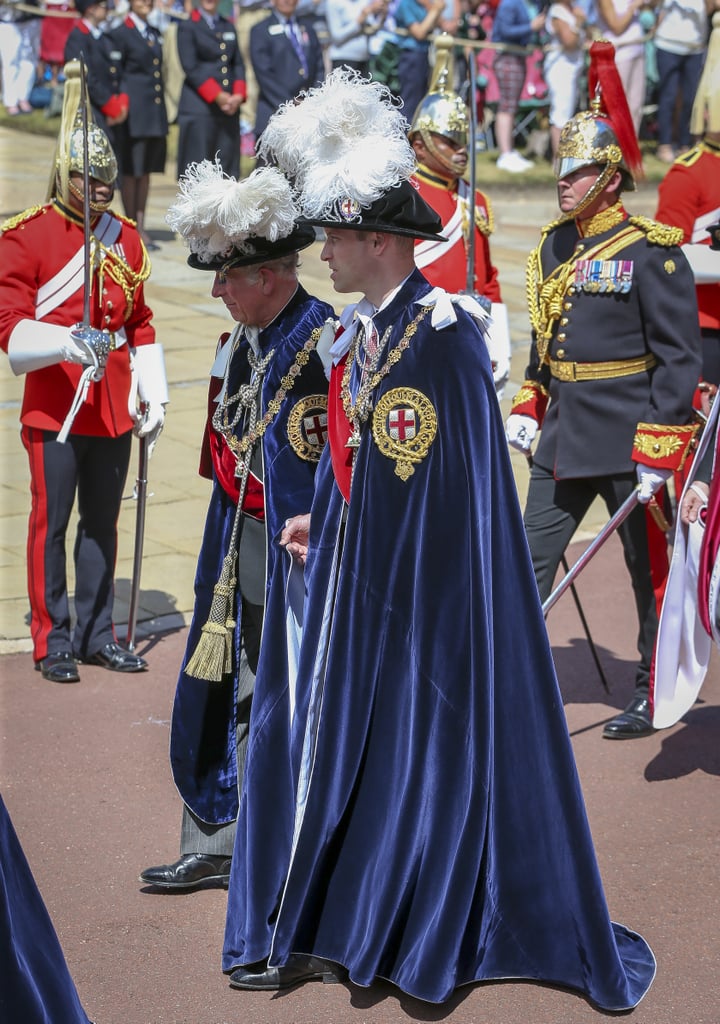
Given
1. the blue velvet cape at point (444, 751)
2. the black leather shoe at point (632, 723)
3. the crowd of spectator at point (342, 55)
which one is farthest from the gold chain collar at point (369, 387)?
the crowd of spectator at point (342, 55)

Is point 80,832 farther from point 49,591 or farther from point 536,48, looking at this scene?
point 536,48

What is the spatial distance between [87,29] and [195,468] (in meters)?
5.60

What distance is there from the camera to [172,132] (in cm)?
1808

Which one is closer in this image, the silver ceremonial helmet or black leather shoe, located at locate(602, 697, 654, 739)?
black leather shoe, located at locate(602, 697, 654, 739)

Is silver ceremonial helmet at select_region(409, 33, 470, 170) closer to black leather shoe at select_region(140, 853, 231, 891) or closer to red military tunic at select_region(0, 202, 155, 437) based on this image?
red military tunic at select_region(0, 202, 155, 437)

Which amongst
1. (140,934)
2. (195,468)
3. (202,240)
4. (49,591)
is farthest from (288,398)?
(195,468)

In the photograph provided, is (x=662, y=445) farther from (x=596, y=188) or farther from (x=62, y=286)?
(x=62, y=286)

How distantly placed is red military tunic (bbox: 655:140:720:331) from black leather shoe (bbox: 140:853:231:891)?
359 cm

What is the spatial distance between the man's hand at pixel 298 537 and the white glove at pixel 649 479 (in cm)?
156

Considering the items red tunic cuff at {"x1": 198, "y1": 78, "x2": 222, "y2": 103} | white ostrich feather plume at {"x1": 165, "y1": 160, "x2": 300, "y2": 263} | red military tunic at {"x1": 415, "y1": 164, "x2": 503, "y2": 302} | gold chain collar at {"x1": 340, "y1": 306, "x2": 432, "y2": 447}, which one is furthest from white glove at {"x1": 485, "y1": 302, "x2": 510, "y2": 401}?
red tunic cuff at {"x1": 198, "y1": 78, "x2": 222, "y2": 103}

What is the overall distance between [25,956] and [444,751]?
1.14 metres

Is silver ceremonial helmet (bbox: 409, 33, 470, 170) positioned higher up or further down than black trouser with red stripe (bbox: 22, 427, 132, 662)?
higher up

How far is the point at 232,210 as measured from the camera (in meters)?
4.21

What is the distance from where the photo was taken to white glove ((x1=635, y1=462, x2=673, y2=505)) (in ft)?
17.7
